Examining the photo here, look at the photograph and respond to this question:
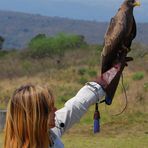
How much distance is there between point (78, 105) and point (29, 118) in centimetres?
46

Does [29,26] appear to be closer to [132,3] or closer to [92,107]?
[92,107]

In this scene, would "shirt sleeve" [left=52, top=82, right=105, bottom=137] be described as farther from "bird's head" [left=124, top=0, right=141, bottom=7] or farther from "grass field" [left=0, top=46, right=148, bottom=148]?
"bird's head" [left=124, top=0, right=141, bottom=7]

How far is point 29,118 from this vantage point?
2793 millimetres

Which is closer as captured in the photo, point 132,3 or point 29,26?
point 132,3

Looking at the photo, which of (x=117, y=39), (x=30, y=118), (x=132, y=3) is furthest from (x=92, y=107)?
(x=30, y=118)

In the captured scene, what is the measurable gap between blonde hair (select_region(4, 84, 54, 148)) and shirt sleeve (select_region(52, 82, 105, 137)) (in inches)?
13.9

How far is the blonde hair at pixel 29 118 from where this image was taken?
280cm

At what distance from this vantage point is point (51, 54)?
4919 centimetres

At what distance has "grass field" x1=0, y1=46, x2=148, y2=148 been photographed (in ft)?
43.3

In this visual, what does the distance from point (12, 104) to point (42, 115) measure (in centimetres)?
15

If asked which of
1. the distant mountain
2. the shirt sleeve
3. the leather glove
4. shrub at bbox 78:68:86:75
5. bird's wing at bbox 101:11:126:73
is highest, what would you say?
bird's wing at bbox 101:11:126:73

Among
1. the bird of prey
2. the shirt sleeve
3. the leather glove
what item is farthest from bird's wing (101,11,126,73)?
the shirt sleeve

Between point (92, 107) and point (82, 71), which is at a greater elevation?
point (92, 107)

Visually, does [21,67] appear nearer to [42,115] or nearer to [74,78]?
[74,78]
